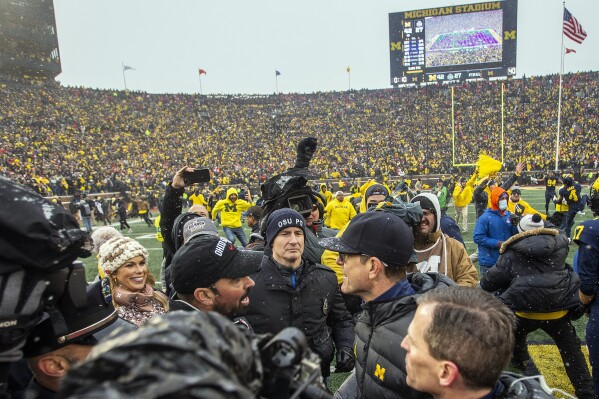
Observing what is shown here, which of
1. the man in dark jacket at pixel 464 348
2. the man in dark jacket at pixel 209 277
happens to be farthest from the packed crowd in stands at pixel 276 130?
the man in dark jacket at pixel 464 348

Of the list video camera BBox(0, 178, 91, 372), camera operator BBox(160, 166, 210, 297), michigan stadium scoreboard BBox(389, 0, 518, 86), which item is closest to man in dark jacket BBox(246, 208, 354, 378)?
camera operator BBox(160, 166, 210, 297)

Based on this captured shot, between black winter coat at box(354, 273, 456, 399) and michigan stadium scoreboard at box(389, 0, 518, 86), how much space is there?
137ft

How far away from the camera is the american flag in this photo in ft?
73.1

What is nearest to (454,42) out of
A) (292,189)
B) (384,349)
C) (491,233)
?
(491,233)

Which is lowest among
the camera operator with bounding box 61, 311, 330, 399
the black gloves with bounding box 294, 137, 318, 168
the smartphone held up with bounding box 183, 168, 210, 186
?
the camera operator with bounding box 61, 311, 330, 399

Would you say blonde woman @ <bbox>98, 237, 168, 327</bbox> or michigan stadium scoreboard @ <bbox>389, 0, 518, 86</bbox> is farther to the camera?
michigan stadium scoreboard @ <bbox>389, 0, 518, 86</bbox>

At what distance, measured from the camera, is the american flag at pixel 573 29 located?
22.3 metres

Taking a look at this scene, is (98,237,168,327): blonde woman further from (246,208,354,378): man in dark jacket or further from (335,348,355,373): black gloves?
(335,348,355,373): black gloves

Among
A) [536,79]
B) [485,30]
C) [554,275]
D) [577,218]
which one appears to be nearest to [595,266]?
[554,275]

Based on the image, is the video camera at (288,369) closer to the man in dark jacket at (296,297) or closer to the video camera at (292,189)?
the man in dark jacket at (296,297)

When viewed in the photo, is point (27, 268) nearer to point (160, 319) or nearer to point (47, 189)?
point (160, 319)

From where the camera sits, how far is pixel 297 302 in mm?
2826

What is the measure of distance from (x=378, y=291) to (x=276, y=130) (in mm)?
43164

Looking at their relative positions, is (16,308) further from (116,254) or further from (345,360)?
(345,360)
